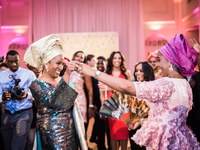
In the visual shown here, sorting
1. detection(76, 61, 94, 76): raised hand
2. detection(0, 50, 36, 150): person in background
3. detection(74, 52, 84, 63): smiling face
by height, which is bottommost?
detection(0, 50, 36, 150): person in background

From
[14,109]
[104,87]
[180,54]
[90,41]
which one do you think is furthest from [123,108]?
[90,41]

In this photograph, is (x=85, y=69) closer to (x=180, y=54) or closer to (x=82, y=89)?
(x=180, y=54)

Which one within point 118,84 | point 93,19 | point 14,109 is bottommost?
point 14,109

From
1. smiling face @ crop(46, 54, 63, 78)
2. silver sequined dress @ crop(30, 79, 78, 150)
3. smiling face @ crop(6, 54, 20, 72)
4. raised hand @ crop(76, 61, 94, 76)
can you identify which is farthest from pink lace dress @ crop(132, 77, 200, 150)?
smiling face @ crop(6, 54, 20, 72)

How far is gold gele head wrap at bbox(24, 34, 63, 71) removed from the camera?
6.64 ft

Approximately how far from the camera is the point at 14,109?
322 cm

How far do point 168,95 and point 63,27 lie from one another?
5.71 metres

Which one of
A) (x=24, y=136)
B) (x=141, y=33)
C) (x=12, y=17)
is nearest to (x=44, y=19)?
(x=12, y=17)

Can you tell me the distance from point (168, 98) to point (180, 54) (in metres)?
0.40

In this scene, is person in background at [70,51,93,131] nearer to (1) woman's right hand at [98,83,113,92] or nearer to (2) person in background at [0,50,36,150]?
(1) woman's right hand at [98,83,113,92]

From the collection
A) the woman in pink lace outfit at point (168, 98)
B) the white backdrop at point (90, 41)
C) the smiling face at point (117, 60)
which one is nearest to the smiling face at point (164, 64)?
the woman in pink lace outfit at point (168, 98)

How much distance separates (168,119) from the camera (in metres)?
1.65

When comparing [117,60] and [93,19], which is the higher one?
[93,19]

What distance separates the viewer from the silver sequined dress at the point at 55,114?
6.07 ft
